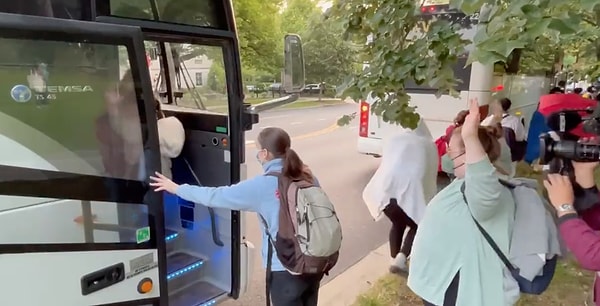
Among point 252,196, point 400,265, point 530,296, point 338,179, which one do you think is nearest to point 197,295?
point 252,196

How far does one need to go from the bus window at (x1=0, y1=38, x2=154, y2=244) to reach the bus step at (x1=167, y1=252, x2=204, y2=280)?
3.69 ft

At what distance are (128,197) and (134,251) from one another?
0.27 metres

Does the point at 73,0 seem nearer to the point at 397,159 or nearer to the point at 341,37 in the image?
the point at 341,37

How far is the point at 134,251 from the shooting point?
2.33 metres

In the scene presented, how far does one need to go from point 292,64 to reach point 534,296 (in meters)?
3.34

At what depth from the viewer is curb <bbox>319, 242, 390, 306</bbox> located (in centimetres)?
435

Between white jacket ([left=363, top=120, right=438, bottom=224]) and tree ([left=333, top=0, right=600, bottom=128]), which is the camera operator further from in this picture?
white jacket ([left=363, top=120, right=438, bottom=224])

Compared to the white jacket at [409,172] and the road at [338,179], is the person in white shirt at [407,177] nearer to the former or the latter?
the white jacket at [409,172]

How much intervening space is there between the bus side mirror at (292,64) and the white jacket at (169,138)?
0.97 m

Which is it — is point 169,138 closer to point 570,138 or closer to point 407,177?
point 407,177

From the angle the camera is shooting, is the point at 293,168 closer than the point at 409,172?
Yes

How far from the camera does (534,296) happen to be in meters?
4.47

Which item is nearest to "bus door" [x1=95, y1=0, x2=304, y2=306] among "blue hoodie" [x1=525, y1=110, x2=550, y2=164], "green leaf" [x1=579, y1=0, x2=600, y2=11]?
"green leaf" [x1=579, y1=0, x2=600, y2=11]

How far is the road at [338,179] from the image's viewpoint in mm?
5348
